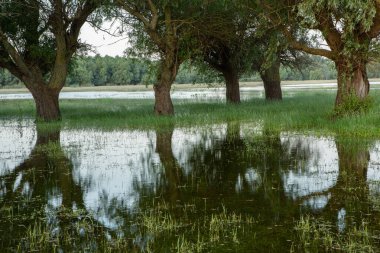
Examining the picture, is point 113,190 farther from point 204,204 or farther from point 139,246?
point 139,246

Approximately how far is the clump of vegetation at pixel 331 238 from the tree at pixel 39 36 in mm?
20159

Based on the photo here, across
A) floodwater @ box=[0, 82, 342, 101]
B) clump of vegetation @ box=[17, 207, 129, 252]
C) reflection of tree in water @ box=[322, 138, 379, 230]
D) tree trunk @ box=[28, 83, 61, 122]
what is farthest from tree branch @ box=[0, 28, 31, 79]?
floodwater @ box=[0, 82, 342, 101]

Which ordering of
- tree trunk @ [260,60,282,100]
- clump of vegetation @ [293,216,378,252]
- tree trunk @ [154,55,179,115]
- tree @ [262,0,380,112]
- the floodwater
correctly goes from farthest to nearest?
the floodwater, tree trunk @ [260,60,282,100], tree trunk @ [154,55,179,115], tree @ [262,0,380,112], clump of vegetation @ [293,216,378,252]

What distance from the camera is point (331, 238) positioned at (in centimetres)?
580

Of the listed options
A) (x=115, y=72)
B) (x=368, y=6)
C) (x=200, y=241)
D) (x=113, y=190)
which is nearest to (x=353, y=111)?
(x=368, y=6)

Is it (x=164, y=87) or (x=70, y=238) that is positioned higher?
(x=164, y=87)

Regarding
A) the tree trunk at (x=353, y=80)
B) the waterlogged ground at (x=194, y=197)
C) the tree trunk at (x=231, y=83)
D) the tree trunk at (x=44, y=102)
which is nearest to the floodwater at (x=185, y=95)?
the tree trunk at (x=231, y=83)

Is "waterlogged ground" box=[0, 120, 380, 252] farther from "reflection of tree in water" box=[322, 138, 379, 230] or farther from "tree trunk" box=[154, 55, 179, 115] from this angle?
"tree trunk" box=[154, 55, 179, 115]

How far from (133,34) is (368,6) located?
1453 cm

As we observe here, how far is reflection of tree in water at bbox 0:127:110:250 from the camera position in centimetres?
682

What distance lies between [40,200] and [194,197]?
2808 mm

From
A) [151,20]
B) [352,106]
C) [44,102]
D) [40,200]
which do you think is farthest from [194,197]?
[44,102]

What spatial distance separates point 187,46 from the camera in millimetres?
25500

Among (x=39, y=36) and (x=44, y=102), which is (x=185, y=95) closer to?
(x=39, y=36)
